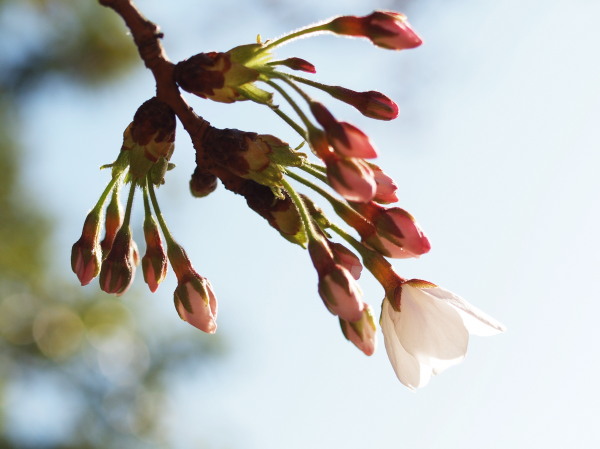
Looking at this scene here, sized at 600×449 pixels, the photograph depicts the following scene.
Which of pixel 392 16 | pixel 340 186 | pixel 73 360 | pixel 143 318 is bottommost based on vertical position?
pixel 73 360

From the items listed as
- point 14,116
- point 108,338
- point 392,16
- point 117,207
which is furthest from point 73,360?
point 392,16

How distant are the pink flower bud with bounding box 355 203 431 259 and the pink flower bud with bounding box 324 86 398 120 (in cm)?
11

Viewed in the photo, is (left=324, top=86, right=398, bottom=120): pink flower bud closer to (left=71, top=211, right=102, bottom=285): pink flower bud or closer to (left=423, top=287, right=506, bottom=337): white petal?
(left=423, top=287, right=506, bottom=337): white petal

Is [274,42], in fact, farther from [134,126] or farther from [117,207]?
[117,207]

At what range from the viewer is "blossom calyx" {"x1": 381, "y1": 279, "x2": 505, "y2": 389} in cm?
77

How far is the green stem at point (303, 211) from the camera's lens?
726 millimetres

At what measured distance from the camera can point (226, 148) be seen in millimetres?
704

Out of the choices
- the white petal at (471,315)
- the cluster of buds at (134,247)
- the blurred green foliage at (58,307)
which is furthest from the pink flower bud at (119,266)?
the blurred green foliage at (58,307)

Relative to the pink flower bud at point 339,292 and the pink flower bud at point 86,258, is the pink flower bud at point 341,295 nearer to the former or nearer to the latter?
the pink flower bud at point 339,292

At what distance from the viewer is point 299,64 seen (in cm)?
74

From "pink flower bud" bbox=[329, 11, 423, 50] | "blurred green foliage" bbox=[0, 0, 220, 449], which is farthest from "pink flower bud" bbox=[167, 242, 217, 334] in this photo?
"blurred green foliage" bbox=[0, 0, 220, 449]

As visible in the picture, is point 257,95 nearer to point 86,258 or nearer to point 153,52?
point 153,52

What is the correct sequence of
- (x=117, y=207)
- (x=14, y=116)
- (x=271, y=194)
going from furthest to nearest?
(x=14, y=116), (x=117, y=207), (x=271, y=194)

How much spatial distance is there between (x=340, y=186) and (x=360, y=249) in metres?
0.20
